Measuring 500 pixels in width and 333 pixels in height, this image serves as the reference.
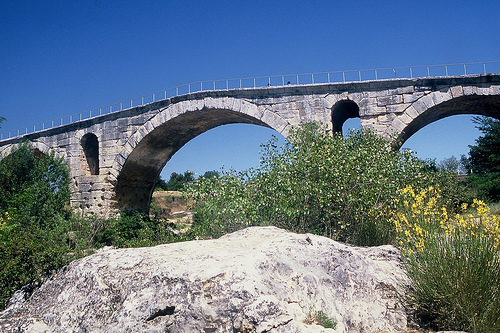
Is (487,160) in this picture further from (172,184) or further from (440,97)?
(172,184)

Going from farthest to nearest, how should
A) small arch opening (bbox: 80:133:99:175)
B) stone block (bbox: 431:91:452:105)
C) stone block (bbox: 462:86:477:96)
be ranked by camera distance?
small arch opening (bbox: 80:133:99:175)
stone block (bbox: 431:91:452:105)
stone block (bbox: 462:86:477:96)

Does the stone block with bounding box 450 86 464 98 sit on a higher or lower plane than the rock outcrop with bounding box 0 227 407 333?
higher

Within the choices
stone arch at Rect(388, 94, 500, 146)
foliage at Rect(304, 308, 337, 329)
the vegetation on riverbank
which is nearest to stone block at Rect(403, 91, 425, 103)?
stone arch at Rect(388, 94, 500, 146)

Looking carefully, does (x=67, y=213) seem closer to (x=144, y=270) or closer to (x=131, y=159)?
(x=131, y=159)

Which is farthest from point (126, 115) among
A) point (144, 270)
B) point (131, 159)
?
point (144, 270)

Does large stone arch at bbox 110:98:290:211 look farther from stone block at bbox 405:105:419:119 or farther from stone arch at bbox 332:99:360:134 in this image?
stone block at bbox 405:105:419:119

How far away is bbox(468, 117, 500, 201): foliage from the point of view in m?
16.9

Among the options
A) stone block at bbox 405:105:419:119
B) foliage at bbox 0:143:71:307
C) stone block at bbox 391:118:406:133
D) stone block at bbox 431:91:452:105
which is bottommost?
foliage at bbox 0:143:71:307

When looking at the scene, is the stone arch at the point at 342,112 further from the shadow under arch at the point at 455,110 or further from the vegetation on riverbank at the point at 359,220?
the vegetation on riverbank at the point at 359,220

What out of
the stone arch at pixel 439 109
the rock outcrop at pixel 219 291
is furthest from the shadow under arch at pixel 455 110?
the rock outcrop at pixel 219 291

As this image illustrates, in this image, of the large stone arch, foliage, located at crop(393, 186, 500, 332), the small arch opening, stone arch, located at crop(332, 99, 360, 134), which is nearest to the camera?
foliage, located at crop(393, 186, 500, 332)

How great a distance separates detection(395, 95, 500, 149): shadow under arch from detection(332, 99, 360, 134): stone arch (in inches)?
73.3

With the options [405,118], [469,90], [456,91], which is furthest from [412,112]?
[469,90]

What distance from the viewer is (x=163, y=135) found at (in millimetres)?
17375
